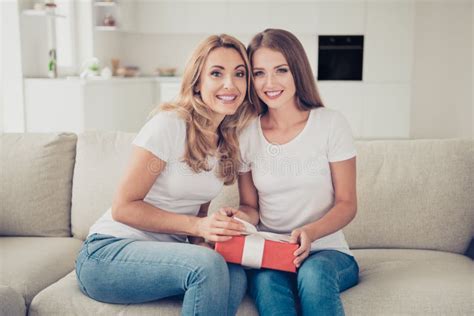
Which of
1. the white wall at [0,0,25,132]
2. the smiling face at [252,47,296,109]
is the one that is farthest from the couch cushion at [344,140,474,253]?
the white wall at [0,0,25,132]

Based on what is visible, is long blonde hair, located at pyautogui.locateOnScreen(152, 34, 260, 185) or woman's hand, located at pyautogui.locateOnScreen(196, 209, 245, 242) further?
long blonde hair, located at pyautogui.locateOnScreen(152, 34, 260, 185)

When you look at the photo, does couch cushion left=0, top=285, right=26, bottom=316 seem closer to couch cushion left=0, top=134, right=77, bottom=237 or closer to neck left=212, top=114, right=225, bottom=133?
couch cushion left=0, top=134, right=77, bottom=237

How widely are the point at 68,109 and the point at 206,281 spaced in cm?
333

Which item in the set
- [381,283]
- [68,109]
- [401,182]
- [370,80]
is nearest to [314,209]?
[381,283]

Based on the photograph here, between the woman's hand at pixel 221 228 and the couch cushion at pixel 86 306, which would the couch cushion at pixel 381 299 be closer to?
the couch cushion at pixel 86 306

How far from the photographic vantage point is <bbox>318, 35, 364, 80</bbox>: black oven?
669 cm

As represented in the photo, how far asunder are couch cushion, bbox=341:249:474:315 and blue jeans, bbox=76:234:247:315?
35 centimetres

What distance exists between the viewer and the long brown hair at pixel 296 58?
1859 mm

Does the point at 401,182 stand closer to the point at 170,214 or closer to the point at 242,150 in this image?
the point at 242,150

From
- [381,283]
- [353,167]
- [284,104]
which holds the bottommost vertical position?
[381,283]


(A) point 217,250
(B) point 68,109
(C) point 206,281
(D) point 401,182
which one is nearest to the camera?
(C) point 206,281

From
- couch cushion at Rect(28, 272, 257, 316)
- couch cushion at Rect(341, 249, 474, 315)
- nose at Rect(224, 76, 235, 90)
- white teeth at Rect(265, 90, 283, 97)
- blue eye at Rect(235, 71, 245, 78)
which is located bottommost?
couch cushion at Rect(28, 272, 257, 316)

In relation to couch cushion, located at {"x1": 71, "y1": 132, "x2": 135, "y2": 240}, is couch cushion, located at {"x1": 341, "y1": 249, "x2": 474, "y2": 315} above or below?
below

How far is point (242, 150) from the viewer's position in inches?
76.1
